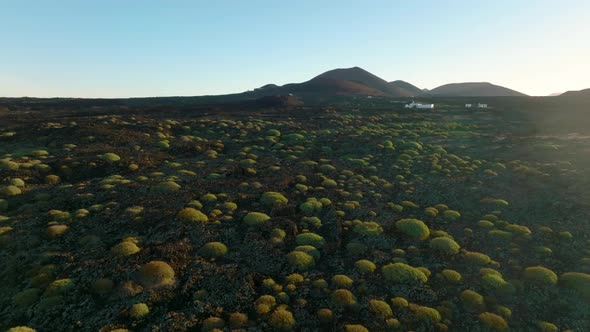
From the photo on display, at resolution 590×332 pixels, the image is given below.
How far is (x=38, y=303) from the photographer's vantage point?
16641 millimetres

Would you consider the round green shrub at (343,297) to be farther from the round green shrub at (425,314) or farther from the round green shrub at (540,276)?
the round green shrub at (540,276)

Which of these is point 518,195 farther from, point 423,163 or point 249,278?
point 249,278

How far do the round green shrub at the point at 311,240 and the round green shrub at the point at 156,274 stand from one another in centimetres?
885

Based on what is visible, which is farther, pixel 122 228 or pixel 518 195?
pixel 518 195

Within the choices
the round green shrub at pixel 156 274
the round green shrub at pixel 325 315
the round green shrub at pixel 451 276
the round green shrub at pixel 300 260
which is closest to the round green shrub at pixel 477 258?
the round green shrub at pixel 451 276

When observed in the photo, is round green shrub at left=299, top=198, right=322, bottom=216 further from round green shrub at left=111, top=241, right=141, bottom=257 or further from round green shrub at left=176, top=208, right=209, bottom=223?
round green shrub at left=111, top=241, right=141, bottom=257

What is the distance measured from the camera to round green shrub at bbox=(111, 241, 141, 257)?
20688mm

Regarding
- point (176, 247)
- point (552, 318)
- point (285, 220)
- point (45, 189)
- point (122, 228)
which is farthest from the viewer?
point (45, 189)

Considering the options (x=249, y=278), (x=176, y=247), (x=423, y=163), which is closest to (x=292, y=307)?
(x=249, y=278)

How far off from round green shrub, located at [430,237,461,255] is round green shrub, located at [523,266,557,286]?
4099mm

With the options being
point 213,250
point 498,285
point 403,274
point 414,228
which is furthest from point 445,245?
point 213,250

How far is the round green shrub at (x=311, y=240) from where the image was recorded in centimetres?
2319

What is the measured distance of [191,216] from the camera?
2595 centimetres

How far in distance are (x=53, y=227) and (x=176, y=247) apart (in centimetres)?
949
